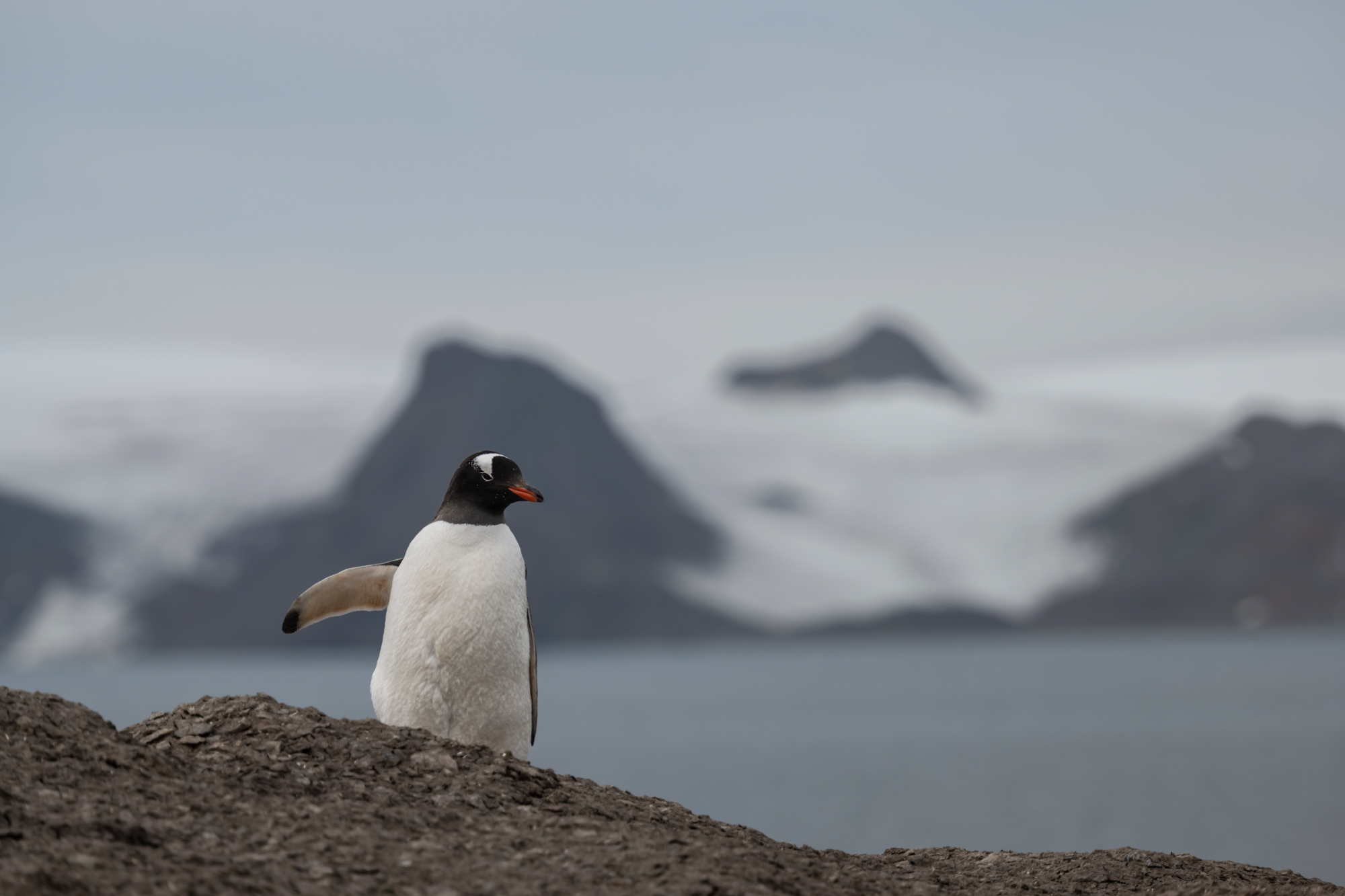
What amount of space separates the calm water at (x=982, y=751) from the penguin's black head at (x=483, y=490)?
27.2 meters

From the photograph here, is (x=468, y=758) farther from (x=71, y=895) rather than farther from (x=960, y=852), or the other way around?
(x=960, y=852)

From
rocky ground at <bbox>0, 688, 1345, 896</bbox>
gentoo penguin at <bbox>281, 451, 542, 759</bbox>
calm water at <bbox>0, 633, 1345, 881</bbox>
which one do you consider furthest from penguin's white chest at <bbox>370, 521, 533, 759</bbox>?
calm water at <bbox>0, 633, 1345, 881</bbox>

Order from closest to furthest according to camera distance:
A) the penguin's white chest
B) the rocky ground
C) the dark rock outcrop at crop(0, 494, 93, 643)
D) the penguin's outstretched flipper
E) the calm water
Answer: the rocky ground
the penguin's white chest
the penguin's outstretched flipper
the calm water
the dark rock outcrop at crop(0, 494, 93, 643)

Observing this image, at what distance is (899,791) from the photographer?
1943 inches

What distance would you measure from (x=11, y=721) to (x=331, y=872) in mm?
2200

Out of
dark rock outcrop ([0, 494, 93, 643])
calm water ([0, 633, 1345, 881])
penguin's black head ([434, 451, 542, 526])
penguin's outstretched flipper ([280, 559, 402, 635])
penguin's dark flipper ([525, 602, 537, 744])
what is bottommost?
penguin's dark flipper ([525, 602, 537, 744])

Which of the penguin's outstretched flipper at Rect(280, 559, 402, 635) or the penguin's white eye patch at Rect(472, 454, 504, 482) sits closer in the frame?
the penguin's white eye patch at Rect(472, 454, 504, 482)

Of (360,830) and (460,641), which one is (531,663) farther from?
(360,830)

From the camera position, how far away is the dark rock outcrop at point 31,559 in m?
178

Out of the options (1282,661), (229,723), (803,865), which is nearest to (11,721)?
(229,723)

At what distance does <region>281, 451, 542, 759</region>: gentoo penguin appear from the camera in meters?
7.79

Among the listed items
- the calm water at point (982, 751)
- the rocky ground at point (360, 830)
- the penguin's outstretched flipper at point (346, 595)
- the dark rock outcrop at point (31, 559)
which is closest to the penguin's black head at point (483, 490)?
the penguin's outstretched flipper at point (346, 595)

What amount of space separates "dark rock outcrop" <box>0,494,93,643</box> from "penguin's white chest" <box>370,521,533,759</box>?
184869 millimetres

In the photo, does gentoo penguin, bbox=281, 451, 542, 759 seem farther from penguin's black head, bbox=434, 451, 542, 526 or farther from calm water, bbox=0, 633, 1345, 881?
calm water, bbox=0, 633, 1345, 881
